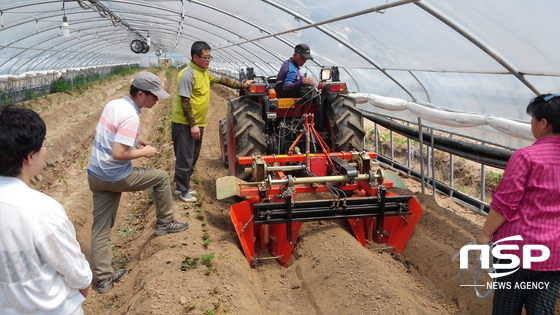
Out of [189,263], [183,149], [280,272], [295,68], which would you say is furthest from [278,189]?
[295,68]

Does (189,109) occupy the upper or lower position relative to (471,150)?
upper

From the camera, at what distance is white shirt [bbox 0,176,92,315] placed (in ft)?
5.37

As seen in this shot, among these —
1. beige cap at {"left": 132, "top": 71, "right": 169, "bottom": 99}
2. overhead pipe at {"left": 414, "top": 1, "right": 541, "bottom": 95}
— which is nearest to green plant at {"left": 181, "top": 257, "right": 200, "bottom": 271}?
beige cap at {"left": 132, "top": 71, "right": 169, "bottom": 99}

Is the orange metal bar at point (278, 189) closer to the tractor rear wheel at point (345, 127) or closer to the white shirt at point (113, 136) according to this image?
the tractor rear wheel at point (345, 127)

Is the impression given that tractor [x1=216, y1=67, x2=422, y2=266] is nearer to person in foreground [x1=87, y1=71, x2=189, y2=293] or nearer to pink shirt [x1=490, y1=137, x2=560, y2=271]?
person in foreground [x1=87, y1=71, x2=189, y2=293]

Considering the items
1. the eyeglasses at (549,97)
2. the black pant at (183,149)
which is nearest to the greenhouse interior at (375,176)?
the black pant at (183,149)

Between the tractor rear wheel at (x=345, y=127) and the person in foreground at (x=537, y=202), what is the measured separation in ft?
9.06

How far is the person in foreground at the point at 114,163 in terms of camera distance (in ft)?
11.1

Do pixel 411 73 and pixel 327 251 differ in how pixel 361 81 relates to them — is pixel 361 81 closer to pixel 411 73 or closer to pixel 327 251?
pixel 411 73

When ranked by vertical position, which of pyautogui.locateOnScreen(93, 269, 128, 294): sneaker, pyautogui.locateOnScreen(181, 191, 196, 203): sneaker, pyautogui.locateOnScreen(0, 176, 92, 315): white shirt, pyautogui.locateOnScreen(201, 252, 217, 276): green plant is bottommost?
pyautogui.locateOnScreen(93, 269, 128, 294): sneaker

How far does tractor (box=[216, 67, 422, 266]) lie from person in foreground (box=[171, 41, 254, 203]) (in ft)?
1.54

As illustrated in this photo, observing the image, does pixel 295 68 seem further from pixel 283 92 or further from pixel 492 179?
pixel 492 179

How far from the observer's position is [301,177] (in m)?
4.59

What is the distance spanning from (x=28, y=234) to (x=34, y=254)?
3.6 inches
